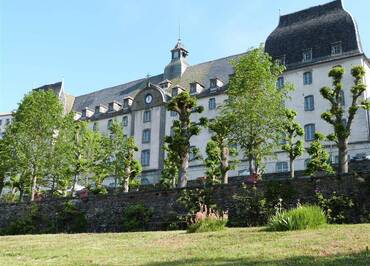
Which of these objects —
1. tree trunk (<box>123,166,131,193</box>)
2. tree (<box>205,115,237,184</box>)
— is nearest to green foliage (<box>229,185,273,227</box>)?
tree (<box>205,115,237,184</box>)

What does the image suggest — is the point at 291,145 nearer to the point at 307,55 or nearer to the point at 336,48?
the point at 336,48

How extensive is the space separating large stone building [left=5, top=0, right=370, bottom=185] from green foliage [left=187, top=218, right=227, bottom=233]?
2234 cm

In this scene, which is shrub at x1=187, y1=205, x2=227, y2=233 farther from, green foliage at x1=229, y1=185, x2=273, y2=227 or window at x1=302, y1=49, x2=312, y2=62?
window at x1=302, y1=49, x2=312, y2=62

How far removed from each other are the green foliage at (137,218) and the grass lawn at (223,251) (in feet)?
24.6

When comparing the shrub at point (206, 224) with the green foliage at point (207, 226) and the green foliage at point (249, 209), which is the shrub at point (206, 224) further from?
the green foliage at point (249, 209)

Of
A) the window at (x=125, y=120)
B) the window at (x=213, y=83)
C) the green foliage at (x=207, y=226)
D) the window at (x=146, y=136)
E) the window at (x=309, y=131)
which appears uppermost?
the window at (x=213, y=83)

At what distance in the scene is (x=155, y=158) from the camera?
4788cm

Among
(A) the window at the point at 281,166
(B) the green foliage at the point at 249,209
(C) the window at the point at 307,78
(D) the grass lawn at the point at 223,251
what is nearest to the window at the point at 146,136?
(A) the window at the point at 281,166

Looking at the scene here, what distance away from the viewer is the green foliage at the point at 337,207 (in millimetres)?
18062

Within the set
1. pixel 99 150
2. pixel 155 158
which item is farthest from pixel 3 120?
pixel 99 150

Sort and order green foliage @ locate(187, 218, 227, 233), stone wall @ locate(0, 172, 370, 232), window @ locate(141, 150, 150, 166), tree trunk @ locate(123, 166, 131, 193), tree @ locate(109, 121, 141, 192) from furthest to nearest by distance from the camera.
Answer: window @ locate(141, 150, 150, 166) < tree @ locate(109, 121, 141, 192) < tree trunk @ locate(123, 166, 131, 193) < stone wall @ locate(0, 172, 370, 232) < green foliage @ locate(187, 218, 227, 233)

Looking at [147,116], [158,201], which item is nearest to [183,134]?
[158,201]

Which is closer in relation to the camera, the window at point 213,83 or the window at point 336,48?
the window at point 336,48

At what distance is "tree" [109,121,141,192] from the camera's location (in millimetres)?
31997
